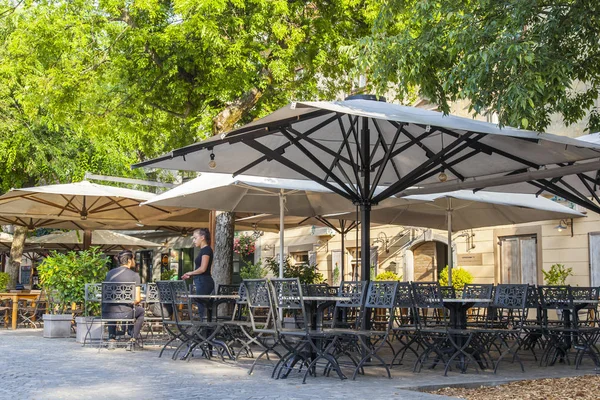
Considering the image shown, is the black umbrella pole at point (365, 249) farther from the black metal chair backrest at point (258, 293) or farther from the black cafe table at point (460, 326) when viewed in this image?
the black metal chair backrest at point (258, 293)

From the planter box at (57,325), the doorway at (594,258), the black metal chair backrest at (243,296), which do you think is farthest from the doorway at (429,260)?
the black metal chair backrest at (243,296)

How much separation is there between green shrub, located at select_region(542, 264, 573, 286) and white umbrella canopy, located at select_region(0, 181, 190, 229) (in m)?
8.29

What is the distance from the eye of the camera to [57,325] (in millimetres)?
13633

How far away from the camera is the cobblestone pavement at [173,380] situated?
697cm

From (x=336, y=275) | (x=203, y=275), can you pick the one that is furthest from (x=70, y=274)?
(x=336, y=275)

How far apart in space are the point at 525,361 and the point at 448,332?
93.9 inches

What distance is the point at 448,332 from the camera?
8.80 metres

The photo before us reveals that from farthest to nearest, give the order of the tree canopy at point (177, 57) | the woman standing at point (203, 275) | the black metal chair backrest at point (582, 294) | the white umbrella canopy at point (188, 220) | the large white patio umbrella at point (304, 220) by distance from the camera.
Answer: the white umbrella canopy at point (188, 220) → the large white patio umbrella at point (304, 220) → the tree canopy at point (177, 57) → the woman standing at point (203, 275) → the black metal chair backrest at point (582, 294)

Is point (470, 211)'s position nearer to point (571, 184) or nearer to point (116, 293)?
point (571, 184)

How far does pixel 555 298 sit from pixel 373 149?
304 cm

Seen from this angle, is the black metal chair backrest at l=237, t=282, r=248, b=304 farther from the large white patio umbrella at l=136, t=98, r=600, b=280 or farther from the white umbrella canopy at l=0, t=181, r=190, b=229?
the white umbrella canopy at l=0, t=181, r=190, b=229

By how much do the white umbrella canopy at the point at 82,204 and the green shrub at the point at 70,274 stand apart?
146 cm

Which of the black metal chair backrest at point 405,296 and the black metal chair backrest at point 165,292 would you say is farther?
the black metal chair backrest at point 165,292

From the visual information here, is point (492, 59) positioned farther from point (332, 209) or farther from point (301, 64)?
point (301, 64)
